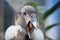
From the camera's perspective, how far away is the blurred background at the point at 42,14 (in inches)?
40.5

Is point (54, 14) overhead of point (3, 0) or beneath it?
beneath

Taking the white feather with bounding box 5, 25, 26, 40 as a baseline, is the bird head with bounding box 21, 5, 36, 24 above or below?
above

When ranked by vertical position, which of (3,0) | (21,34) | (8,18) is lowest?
(21,34)

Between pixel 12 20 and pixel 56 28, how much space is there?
1.10ft

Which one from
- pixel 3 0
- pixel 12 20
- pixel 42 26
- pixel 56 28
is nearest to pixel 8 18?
pixel 12 20

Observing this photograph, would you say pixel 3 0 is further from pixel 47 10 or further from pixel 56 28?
pixel 56 28

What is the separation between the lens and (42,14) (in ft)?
3.51

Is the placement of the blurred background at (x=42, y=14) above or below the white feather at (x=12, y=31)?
above

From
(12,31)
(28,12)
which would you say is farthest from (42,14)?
(12,31)

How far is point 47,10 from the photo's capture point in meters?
1.08

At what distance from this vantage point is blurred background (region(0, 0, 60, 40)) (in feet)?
3.37

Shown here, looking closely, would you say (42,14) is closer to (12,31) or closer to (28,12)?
(28,12)

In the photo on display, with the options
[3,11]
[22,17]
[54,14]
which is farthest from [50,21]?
[3,11]

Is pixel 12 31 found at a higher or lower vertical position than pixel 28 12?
lower
